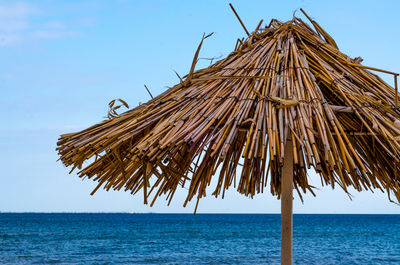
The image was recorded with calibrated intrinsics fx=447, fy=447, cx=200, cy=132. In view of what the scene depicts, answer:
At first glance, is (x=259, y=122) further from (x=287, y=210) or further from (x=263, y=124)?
(x=287, y=210)

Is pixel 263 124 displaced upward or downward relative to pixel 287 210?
upward

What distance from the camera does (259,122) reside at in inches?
85.0

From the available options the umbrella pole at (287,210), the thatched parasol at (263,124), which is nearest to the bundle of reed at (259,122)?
the thatched parasol at (263,124)

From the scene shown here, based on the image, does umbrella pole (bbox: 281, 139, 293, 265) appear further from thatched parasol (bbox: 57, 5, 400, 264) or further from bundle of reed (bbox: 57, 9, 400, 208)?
bundle of reed (bbox: 57, 9, 400, 208)

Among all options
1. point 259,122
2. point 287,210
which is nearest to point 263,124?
point 259,122

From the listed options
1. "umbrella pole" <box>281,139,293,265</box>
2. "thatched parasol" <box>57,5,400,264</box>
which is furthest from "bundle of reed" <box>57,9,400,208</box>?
"umbrella pole" <box>281,139,293,265</box>

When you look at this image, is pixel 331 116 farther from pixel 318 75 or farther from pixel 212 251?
pixel 212 251

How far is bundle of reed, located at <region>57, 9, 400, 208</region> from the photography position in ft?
7.06

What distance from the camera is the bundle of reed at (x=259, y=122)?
2152 mm

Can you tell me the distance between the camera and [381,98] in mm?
2539

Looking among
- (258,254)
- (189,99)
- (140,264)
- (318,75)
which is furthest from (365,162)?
(258,254)

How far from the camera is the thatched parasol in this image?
7.07 feet

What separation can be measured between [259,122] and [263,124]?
0.12 ft

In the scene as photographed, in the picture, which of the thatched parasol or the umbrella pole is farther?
the umbrella pole
